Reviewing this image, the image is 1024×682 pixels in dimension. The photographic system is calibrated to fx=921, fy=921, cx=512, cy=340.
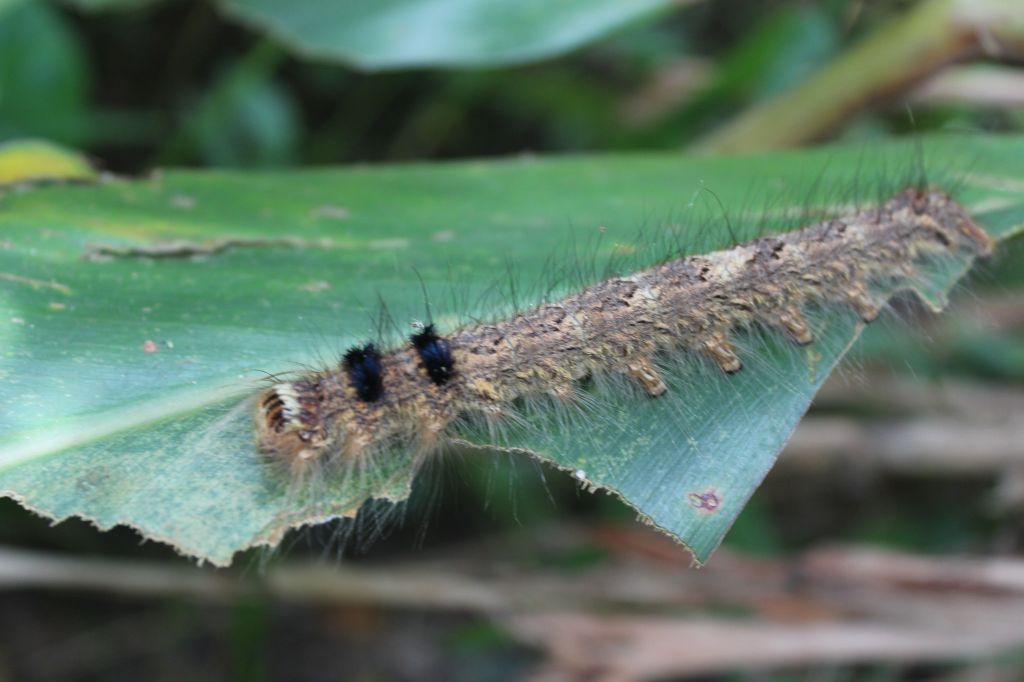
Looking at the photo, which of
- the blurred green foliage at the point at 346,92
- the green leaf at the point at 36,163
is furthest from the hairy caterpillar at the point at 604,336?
the blurred green foliage at the point at 346,92

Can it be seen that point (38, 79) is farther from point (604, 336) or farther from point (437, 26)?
point (604, 336)

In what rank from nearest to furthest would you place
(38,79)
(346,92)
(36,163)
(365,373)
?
(365,373), (36,163), (38,79), (346,92)

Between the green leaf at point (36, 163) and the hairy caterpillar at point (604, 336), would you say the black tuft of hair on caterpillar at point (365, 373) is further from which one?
the green leaf at point (36, 163)

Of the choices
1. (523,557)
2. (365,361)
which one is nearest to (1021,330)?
(523,557)

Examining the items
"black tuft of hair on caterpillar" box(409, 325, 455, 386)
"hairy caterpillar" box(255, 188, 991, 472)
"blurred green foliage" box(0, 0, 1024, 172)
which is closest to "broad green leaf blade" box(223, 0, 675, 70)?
"blurred green foliage" box(0, 0, 1024, 172)

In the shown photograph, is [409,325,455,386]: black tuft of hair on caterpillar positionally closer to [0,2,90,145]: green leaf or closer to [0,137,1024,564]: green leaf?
[0,137,1024,564]: green leaf

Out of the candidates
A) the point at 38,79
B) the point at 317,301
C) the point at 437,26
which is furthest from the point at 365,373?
the point at 38,79

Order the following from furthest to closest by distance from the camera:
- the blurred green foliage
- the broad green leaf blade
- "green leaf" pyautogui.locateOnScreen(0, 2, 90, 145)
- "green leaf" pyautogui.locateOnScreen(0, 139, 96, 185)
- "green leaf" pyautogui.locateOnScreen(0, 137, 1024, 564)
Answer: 1. the blurred green foliage
2. "green leaf" pyautogui.locateOnScreen(0, 2, 90, 145)
3. the broad green leaf blade
4. "green leaf" pyautogui.locateOnScreen(0, 139, 96, 185)
5. "green leaf" pyautogui.locateOnScreen(0, 137, 1024, 564)
